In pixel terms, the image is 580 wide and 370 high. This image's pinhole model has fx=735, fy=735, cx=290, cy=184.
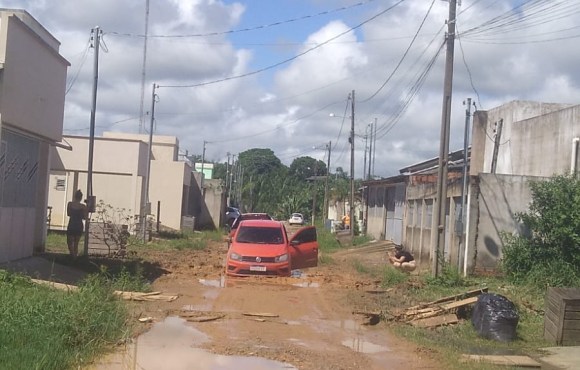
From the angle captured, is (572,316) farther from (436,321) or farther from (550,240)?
(550,240)

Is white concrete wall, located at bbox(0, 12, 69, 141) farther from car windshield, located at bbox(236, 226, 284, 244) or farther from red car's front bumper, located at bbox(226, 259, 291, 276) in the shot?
red car's front bumper, located at bbox(226, 259, 291, 276)

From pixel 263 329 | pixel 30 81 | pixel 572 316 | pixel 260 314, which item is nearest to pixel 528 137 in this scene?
pixel 572 316

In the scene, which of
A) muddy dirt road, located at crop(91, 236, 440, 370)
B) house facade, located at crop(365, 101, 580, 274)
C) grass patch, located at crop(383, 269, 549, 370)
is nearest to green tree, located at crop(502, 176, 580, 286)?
grass patch, located at crop(383, 269, 549, 370)

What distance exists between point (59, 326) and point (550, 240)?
12.7 meters

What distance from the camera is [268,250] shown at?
750 inches

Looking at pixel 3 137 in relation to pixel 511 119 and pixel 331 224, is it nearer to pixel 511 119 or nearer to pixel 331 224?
pixel 511 119

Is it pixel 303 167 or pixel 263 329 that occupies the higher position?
pixel 303 167

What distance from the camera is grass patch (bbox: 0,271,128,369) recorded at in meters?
8.13

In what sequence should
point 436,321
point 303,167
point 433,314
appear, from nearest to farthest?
1. point 436,321
2. point 433,314
3. point 303,167

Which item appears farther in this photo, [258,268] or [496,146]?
[496,146]

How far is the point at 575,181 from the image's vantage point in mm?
17828

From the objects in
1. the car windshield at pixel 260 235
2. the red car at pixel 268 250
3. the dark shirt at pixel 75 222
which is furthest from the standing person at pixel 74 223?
the car windshield at pixel 260 235

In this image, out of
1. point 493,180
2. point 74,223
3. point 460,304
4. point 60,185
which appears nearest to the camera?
point 460,304

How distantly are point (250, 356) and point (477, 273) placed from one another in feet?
40.0
